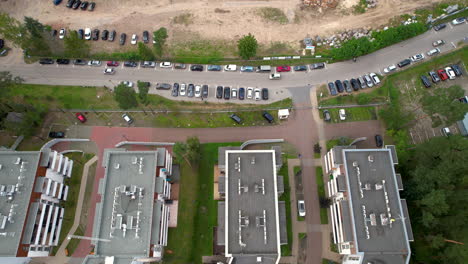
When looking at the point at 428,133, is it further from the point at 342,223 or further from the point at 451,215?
the point at 342,223

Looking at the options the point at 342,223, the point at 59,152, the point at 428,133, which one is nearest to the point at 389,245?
the point at 342,223

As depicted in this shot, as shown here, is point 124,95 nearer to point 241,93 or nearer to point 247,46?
point 241,93

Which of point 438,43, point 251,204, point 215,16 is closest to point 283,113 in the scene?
point 251,204

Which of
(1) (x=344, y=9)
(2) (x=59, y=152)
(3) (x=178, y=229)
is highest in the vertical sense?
(1) (x=344, y=9)

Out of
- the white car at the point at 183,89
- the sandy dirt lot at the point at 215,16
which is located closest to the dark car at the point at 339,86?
the sandy dirt lot at the point at 215,16

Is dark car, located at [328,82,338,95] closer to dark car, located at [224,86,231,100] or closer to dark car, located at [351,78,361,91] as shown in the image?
dark car, located at [351,78,361,91]

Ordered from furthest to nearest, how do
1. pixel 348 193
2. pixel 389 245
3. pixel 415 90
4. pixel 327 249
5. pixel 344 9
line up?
1. pixel 344 9
2. pixel 415 90
3. pixel 327 249
4. pixel 348 193
5. pixel 389 245
